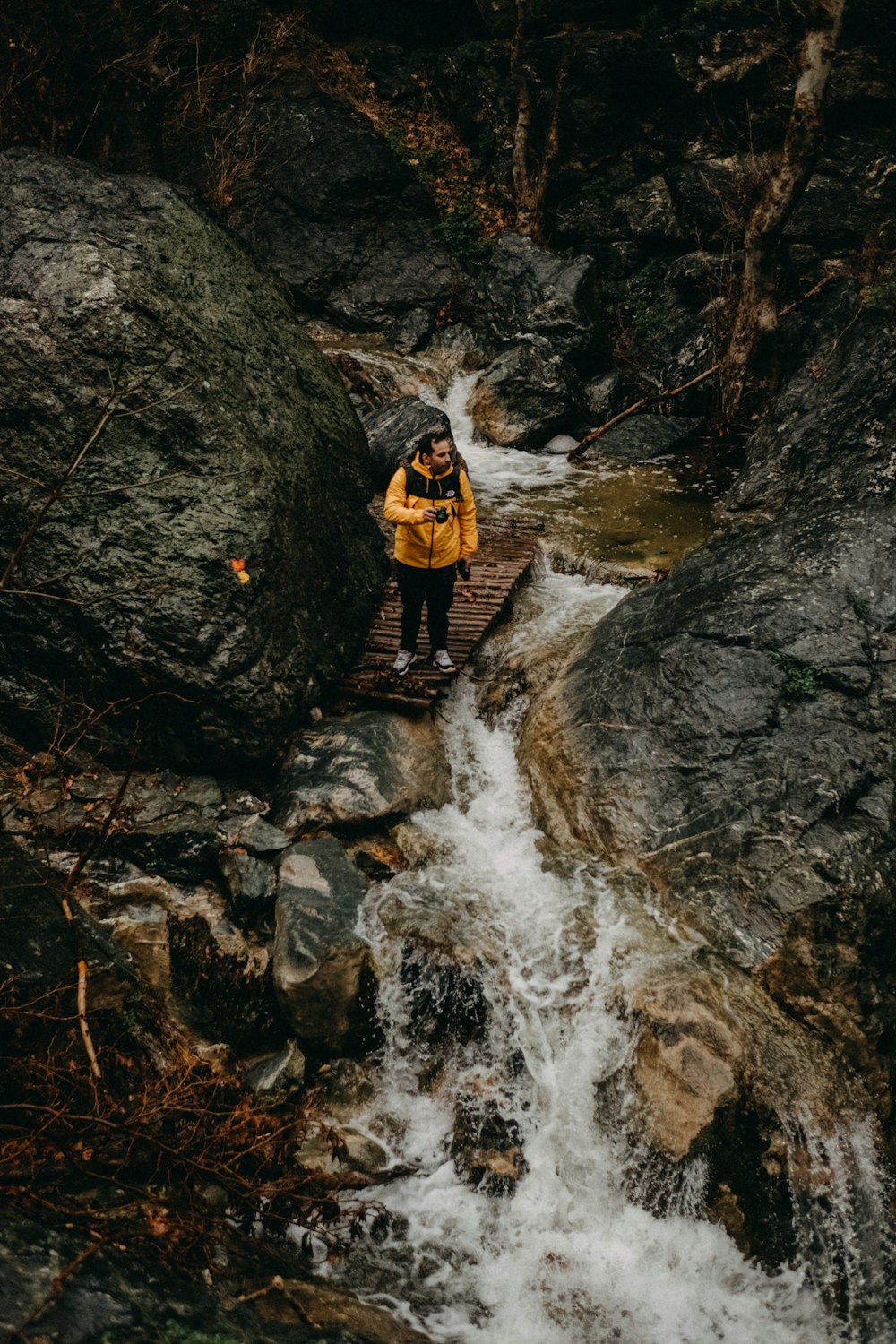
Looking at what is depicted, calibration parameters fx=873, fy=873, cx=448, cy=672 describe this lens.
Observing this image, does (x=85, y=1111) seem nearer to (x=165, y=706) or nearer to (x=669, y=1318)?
(x=165, y=706)

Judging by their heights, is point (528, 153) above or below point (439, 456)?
above

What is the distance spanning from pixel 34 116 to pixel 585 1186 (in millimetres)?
10090

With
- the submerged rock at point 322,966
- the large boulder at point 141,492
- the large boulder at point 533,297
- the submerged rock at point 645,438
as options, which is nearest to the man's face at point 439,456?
the large boulder at point 141,492

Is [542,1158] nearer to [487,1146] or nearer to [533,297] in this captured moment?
A: [487,1146]

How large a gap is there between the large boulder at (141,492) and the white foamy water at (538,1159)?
1991 mm

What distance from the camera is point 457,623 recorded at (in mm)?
8633

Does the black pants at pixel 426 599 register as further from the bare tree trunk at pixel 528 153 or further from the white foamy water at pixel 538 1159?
the bare tree trunk at pixel 528 153

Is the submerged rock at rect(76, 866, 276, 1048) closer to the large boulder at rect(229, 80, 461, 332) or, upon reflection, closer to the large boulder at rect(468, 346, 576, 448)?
the large boulder at rect(468, 346, 576, 448)

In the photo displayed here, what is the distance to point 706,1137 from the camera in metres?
5.11

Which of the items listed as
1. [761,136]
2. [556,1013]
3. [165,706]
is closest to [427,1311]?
[556,1013]

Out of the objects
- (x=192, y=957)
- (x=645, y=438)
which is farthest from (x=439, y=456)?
(x=645, y=438)

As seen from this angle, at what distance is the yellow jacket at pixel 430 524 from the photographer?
6805 mm

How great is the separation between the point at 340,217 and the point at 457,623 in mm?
11396

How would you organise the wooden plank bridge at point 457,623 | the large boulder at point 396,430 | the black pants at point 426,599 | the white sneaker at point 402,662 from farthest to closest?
the large boulder at point 396,430 < the white sneaker at point 402,662 < the wooden plank bridge at point 457,623 < the black pants at point 426,599
